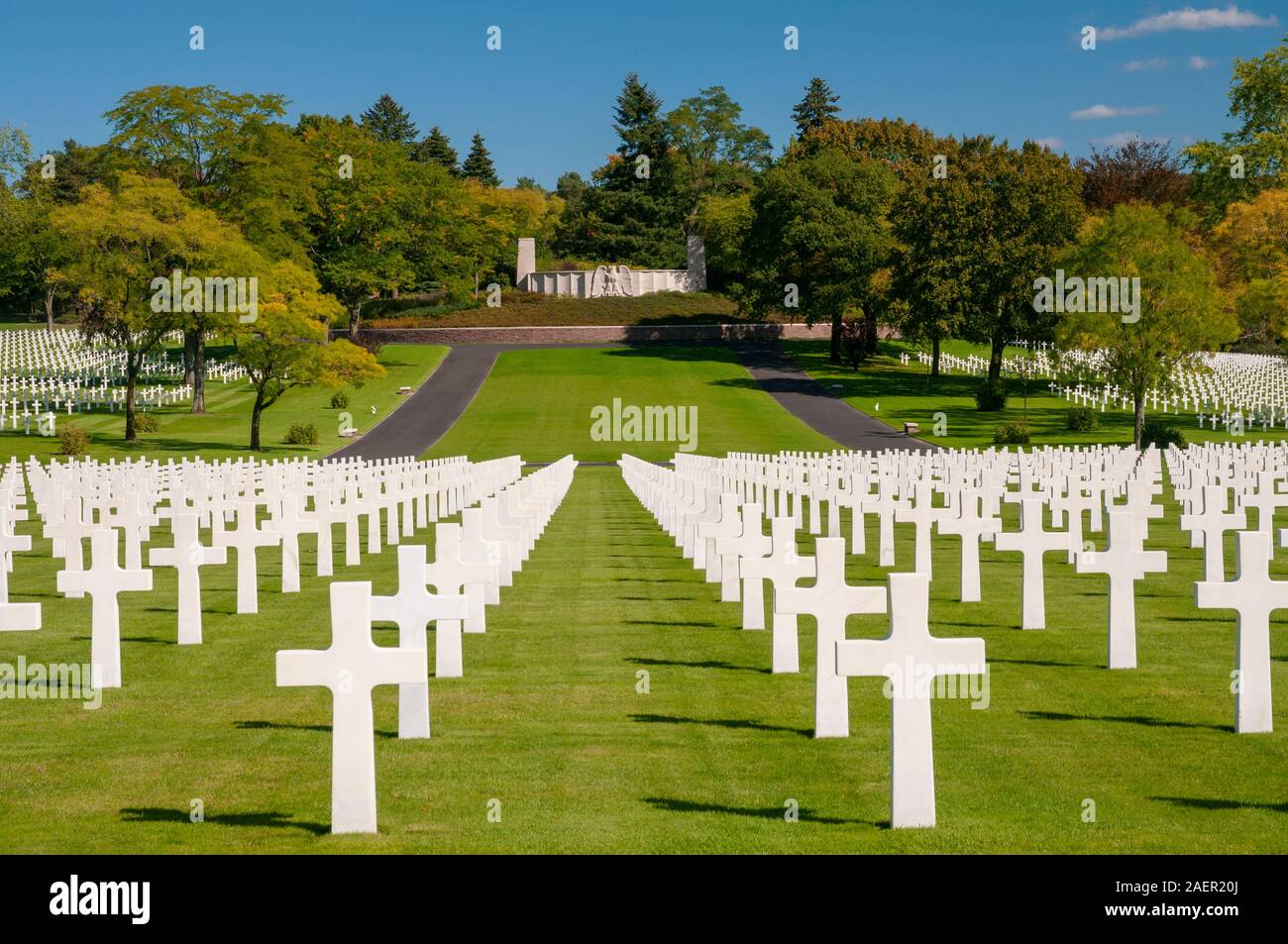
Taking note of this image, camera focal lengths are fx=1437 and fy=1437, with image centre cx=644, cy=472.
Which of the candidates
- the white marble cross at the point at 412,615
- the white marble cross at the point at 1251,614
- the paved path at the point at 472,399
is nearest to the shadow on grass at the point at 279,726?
the white marble cross at the point at 412,615

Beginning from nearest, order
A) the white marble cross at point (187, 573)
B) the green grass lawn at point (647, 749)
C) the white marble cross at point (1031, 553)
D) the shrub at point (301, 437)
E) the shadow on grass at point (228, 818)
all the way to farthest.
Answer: the green grass lawn at point (647, 749) → the shadow on grass at point (228, 818) → the white marble cross at point (187, 573) → the white marble cross at point (1031, 553) → the shrub at point (301, 437)

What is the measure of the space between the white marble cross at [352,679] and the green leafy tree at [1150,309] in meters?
49.4

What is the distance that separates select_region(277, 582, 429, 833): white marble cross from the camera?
7.03 metres

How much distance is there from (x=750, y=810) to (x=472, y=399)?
232 feet

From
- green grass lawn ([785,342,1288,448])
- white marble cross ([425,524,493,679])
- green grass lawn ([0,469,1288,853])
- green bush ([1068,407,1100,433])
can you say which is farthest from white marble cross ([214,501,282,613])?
green bush ([1068,407,1100,433])

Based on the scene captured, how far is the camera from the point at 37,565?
20.8m

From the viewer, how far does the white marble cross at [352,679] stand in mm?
7027

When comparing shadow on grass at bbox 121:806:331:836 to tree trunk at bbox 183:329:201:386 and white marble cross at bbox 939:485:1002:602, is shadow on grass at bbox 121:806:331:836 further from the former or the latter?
tree trunk at bbox 183:329:201:386

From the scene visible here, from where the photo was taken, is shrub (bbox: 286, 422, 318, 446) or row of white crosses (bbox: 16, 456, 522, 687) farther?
shrub (bbox: 286, 422, 318, 446)

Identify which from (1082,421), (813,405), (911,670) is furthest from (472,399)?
(911,670)

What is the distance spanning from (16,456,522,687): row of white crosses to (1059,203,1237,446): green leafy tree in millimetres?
27885

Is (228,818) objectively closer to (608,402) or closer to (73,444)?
(73,444)

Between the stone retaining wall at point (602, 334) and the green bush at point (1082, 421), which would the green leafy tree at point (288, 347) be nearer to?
the green bush at point (1082, 421)
